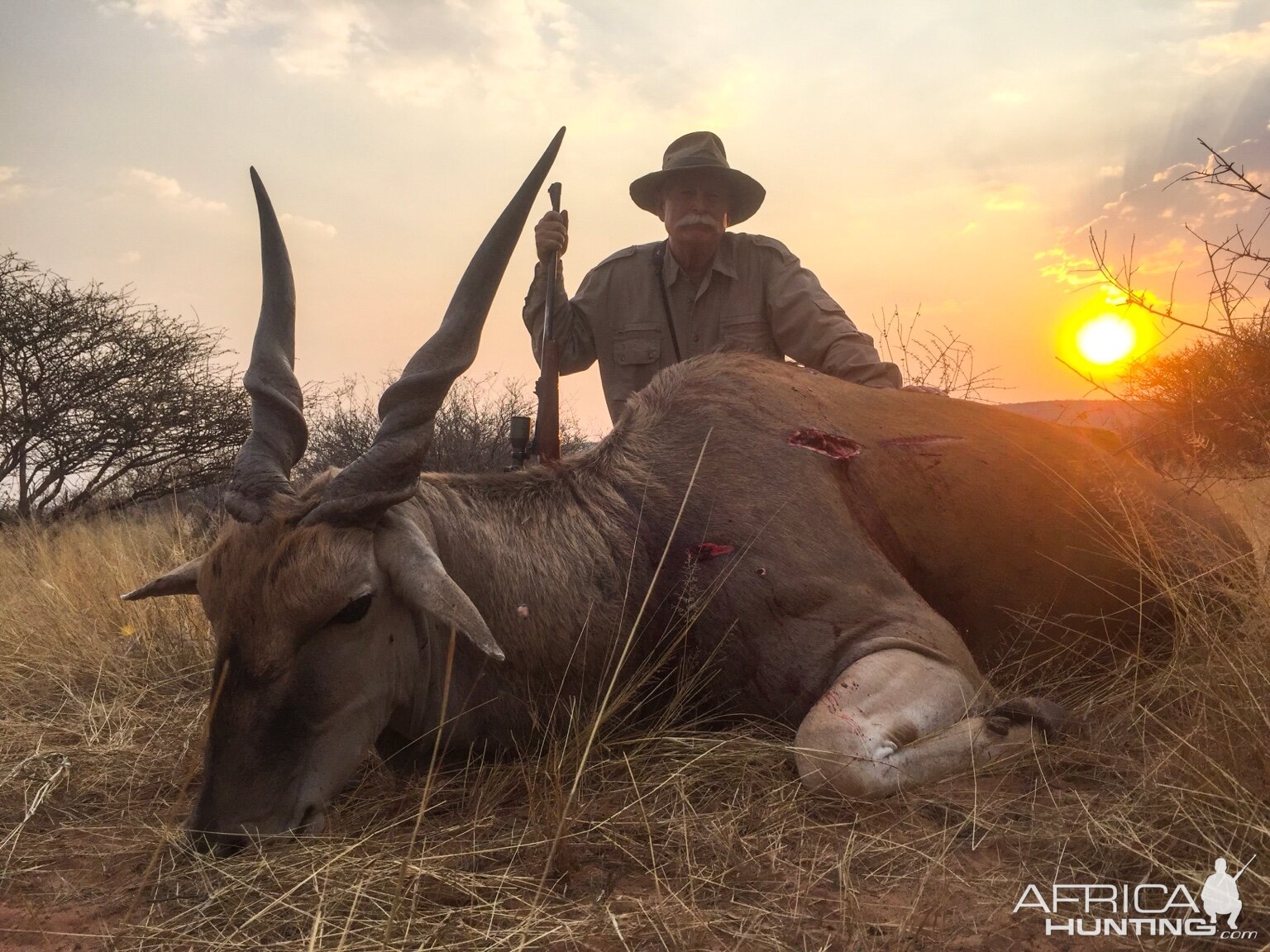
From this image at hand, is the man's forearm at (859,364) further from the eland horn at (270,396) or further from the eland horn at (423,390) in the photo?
the eland horn at (270,396)

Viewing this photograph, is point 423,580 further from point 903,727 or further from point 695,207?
point 695,207

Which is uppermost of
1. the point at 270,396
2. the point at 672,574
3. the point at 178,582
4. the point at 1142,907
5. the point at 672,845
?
the point at 270,396

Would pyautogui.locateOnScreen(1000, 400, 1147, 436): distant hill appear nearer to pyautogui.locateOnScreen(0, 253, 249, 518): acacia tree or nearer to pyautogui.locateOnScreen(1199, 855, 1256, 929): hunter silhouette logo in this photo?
pyautogui.locateOnScreen(1199, 855, 1256, 929): hunter silhouette logo

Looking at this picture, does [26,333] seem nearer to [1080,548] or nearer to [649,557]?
[649,557]

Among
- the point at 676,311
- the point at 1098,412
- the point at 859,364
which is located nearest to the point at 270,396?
the point at 859,364

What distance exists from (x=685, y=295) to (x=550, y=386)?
1621 millimetres

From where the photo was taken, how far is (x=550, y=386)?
5785 millimetres

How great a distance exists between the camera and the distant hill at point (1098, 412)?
5168mm

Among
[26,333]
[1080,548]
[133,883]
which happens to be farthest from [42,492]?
[1080,548]

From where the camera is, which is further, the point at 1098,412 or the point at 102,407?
the point at 102,407

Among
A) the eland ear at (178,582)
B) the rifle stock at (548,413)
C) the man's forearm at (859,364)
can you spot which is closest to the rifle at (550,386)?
the rifle stock at (548,413)

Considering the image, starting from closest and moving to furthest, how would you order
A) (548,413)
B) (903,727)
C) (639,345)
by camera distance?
(903,727), (548,413), (639,345)

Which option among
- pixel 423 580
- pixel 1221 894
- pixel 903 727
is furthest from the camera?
pixel 903 727

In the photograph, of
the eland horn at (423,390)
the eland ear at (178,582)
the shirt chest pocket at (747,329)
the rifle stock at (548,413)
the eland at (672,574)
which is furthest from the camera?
the shirt chest pocket at (747,329)
